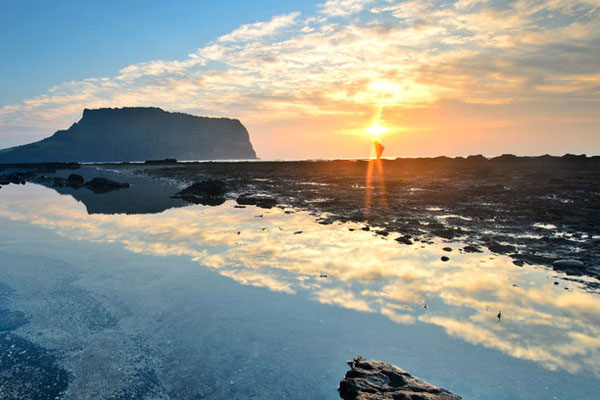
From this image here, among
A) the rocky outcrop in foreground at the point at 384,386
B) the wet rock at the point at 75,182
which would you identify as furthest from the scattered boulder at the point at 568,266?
the wet rock at the point at 75,182

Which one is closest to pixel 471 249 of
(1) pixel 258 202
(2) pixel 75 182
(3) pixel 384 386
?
(3) pixel 384 386

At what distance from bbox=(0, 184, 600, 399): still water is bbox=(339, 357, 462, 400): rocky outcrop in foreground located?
0.37 m

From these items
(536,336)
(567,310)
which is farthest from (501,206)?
(536,336)

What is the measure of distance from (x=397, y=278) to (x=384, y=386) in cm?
541

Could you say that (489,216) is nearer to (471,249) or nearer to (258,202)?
(471,249)

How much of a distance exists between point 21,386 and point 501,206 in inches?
986

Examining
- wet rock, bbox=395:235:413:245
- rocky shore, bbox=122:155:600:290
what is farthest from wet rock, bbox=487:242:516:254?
wet rock, bbox=395:235:413:245

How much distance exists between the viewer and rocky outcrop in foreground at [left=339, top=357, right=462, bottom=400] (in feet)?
15.2

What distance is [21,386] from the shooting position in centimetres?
516

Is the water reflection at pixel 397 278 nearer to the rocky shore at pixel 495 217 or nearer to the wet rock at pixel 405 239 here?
the wet rock at pixel 405 239

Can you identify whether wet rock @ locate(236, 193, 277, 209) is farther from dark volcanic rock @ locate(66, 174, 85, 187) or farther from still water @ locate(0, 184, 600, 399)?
dark volcanic rock @ locate(66, 174, 85, 187)

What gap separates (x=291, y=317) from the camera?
297 inches

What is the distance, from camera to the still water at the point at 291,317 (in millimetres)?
5434

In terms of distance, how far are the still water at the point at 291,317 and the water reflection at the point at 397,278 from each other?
5 cm
